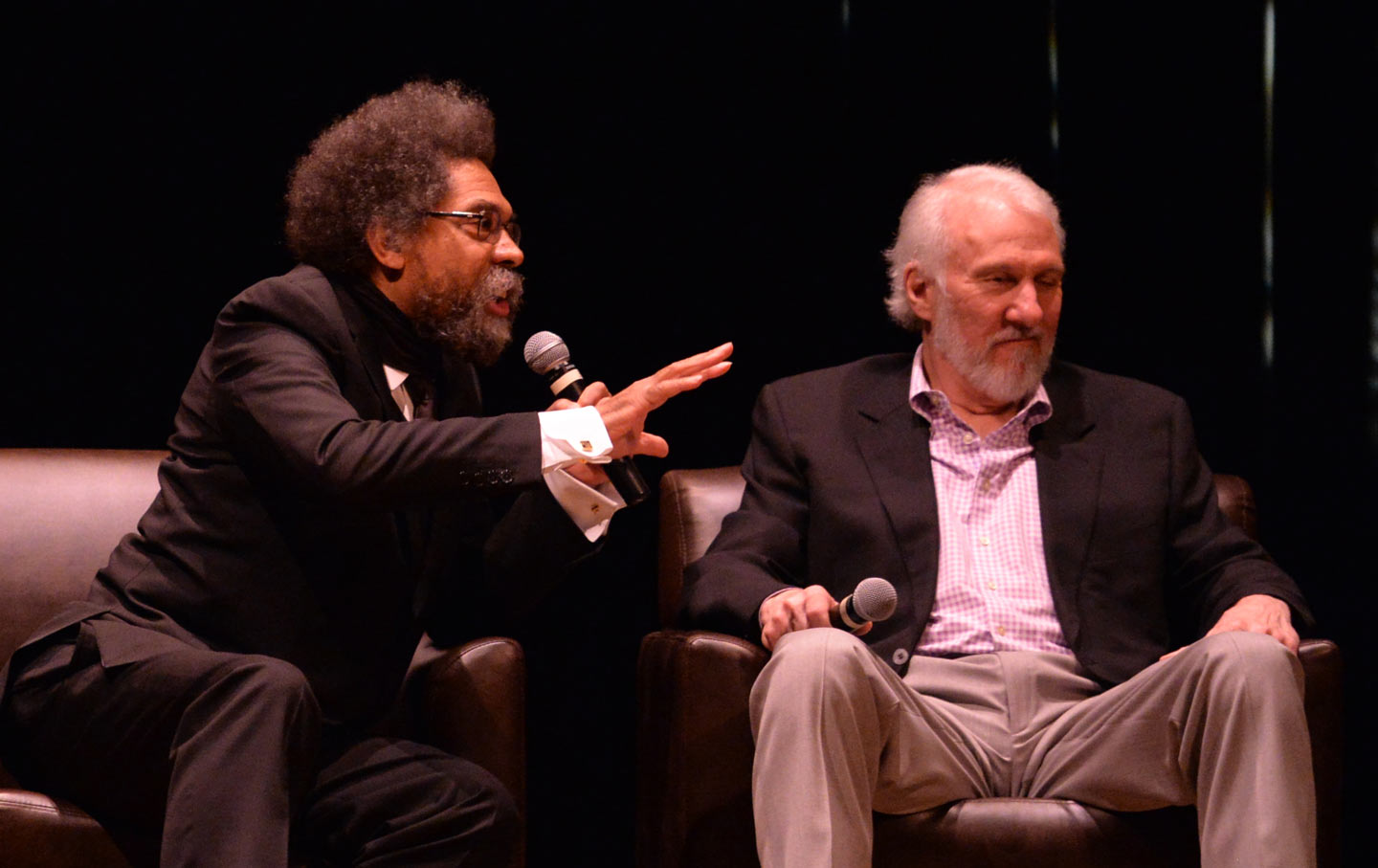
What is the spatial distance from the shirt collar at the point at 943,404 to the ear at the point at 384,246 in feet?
3.05

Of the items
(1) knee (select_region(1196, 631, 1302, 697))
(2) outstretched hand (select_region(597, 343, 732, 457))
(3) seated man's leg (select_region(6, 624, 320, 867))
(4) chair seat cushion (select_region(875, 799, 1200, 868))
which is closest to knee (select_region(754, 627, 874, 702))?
(4) chair seat cushion (select_region(875, 799, 1200, 868))

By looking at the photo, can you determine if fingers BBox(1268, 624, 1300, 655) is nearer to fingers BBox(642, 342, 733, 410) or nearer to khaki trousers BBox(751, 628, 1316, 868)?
khaki trousers BBox(751, 628, 1316, 868)

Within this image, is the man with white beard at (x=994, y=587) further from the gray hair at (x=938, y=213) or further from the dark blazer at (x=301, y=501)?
the dark blazer at (x=301, y=501)

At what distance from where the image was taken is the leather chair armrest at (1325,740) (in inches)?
79.7

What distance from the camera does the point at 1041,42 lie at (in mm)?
3137

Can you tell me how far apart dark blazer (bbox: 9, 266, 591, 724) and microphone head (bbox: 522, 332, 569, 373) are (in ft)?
0.54

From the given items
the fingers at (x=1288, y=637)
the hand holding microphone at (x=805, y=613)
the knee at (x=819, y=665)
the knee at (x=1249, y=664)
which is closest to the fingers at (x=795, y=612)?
the hand holding microphone at (x=805, y=613)

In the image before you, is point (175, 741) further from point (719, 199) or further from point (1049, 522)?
point (719, 199)

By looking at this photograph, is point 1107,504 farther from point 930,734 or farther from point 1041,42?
point 1041,42

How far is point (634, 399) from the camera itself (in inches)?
74.4

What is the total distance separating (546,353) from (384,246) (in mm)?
379

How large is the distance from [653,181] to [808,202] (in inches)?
13.4

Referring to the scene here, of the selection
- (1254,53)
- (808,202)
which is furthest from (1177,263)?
(808,202)

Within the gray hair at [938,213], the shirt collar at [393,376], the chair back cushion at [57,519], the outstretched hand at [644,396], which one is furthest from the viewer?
the gray hair at [938,213]
